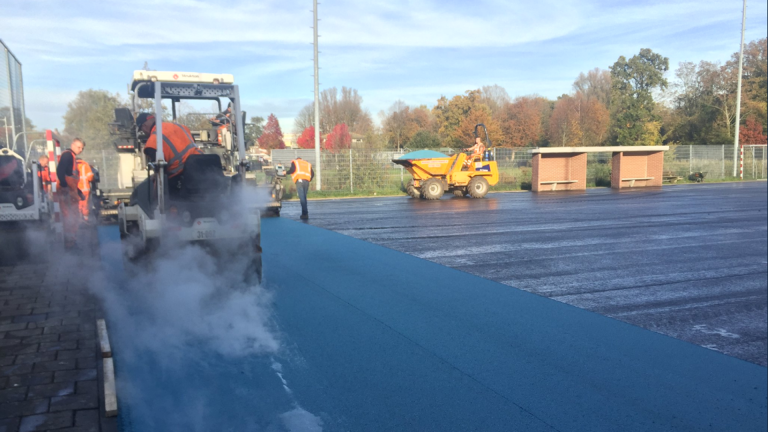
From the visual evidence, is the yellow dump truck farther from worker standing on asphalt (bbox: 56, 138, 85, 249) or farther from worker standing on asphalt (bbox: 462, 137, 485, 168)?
worker standing on asphalt (bbox: 56, 138, 85, 249)

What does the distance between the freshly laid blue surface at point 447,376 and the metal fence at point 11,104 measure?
763 centimetres

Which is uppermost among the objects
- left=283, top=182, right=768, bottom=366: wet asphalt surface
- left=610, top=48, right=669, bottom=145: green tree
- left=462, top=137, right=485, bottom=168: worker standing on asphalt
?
left=610, top=48, right=669, bottom=145: green tree

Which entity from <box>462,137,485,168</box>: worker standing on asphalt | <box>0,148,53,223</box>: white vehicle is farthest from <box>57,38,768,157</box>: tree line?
<box>462,137,485,168</box>: worker standing on asphalt

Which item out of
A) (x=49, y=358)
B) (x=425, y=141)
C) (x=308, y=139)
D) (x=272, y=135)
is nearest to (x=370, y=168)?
(x=308, y=139)

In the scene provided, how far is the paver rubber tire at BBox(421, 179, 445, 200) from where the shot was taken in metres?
20.5

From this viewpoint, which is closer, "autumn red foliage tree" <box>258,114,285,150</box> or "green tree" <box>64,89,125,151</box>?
"green tree" <box>64,89,125,151</box>

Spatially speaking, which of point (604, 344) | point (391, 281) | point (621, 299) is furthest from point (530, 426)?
point (391, 281)

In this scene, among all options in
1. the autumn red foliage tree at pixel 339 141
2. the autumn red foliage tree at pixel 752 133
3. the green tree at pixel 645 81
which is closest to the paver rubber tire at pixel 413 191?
the autumn red foliage tree at pixel 339 141

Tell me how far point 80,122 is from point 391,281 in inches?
806

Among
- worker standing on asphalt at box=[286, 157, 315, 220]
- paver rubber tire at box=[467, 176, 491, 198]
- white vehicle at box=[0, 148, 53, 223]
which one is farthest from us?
paver rubber tire at box=[467, 176, 491, 198]

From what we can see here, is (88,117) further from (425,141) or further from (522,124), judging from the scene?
(522,124)

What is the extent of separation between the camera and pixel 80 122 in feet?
74.7

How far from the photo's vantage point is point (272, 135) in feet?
162

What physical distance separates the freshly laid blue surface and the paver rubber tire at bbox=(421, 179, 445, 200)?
14217 millimetres
